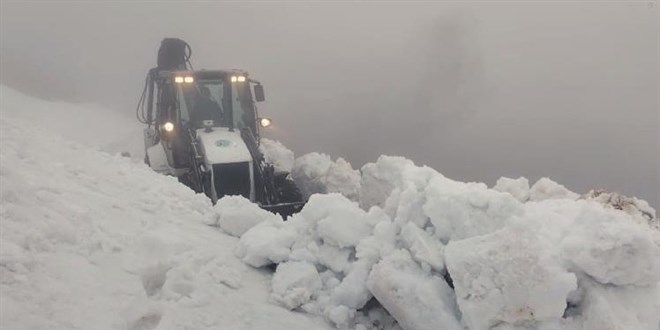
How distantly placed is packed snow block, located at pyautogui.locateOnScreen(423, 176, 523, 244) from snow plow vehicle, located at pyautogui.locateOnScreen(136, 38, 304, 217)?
18.5 ft

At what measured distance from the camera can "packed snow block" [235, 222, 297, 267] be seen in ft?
16.0

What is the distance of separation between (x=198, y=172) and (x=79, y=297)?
20.5ft

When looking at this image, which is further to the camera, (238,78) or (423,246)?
(238,78)

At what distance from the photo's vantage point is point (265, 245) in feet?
16.1

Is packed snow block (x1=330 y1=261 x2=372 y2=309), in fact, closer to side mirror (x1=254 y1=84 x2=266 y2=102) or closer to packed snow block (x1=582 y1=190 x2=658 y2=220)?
packed snow block (x1=582 y1=190 x2=658 y2=220)

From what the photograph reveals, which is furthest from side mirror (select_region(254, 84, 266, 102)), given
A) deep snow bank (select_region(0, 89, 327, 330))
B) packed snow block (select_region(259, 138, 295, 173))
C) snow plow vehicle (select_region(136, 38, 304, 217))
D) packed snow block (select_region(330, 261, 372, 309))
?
packed snow block (select_region(330, 261, 372, 309))

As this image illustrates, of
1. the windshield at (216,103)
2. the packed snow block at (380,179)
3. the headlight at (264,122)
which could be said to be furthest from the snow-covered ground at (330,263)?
the headlight at (264,122)

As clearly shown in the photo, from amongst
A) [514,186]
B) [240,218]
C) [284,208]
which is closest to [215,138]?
[284,208]

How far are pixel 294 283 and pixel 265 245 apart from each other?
0.51 meters

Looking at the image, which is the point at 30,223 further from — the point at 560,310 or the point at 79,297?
the point at 560,310

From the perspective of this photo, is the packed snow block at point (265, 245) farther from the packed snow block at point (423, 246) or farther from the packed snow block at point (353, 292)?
the packed snow block at point (423, 246)

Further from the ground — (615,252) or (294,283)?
(615,252)

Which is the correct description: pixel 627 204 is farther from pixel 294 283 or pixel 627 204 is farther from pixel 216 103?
pixel 216 103

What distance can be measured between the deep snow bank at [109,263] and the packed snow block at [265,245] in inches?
3.9
